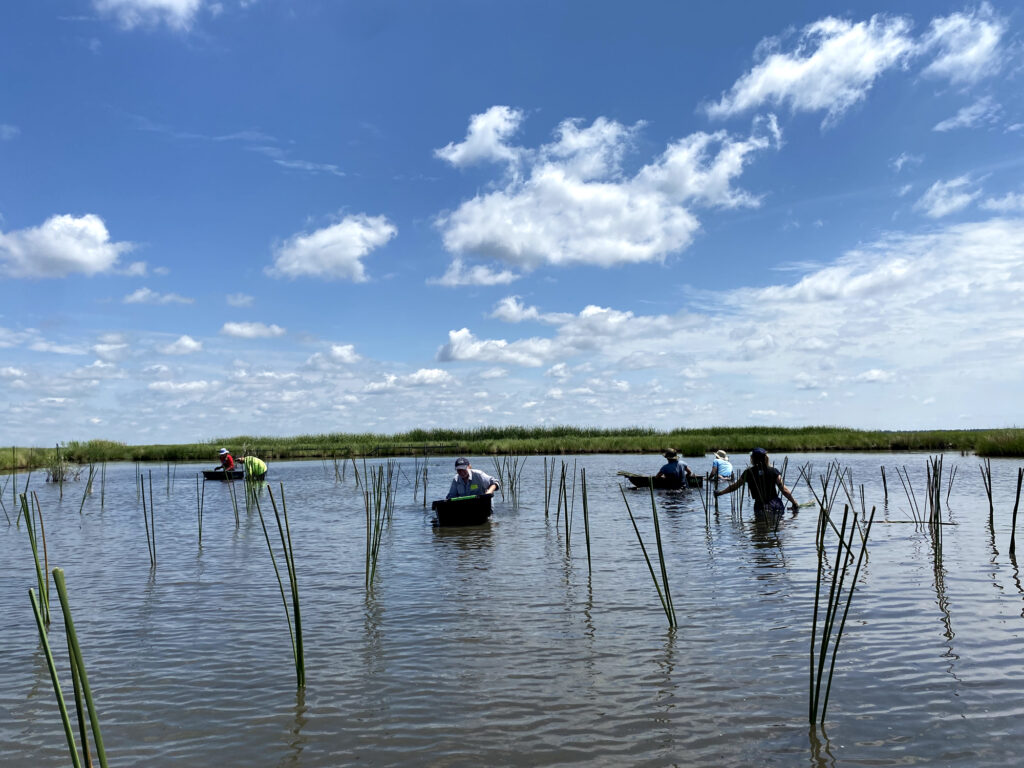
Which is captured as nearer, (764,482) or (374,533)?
(374,533)

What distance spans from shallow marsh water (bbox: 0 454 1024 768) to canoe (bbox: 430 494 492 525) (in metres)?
2.43

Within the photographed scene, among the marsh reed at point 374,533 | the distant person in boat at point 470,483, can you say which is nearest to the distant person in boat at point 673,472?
the distant person in boat at point 470,483

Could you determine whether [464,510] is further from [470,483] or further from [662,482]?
[662,482]

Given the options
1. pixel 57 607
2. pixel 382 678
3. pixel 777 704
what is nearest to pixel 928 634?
pixel 777 704

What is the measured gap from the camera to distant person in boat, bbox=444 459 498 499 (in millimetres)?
14422

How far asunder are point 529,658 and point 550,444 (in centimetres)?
4109

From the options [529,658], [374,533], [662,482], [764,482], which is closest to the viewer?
[529,658]

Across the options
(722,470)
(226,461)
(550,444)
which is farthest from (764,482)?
(550,444)

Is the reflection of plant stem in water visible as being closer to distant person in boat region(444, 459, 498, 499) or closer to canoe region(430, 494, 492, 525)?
canoe region(430, 494, 492, 525)

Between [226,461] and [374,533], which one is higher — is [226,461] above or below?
above

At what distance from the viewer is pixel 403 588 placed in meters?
8.73

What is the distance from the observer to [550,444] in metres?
46.9

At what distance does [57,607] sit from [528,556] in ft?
19.6

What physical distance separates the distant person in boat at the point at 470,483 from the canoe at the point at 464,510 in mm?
228
